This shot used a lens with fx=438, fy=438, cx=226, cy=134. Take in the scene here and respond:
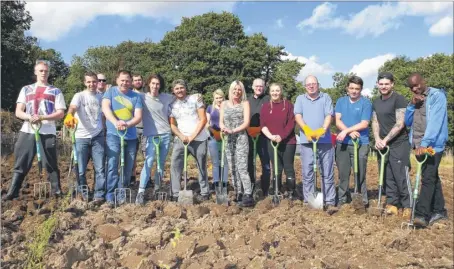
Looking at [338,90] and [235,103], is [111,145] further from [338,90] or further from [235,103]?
[338,90]

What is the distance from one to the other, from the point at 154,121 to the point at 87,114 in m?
0.93

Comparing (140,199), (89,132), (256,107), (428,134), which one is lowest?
(140,199)

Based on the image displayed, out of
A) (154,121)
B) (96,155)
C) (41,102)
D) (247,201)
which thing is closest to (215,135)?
(154,121)

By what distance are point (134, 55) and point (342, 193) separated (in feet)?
131

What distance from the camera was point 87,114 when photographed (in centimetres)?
611

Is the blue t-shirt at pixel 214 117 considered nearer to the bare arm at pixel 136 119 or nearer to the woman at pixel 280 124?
the woman at pixel 280 124

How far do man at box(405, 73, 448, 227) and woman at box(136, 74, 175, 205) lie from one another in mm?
3365

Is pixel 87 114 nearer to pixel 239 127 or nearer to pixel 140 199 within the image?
pixel 140 199

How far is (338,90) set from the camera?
3425 cm

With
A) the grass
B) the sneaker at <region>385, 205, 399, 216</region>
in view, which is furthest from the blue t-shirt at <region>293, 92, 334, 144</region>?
the grass

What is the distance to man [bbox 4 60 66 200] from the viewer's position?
18.8 feet

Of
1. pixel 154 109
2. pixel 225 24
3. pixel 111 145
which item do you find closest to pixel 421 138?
pixel 154 109

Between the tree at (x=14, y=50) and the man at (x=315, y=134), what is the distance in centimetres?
1919

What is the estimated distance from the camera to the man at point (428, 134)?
5.50 meters
